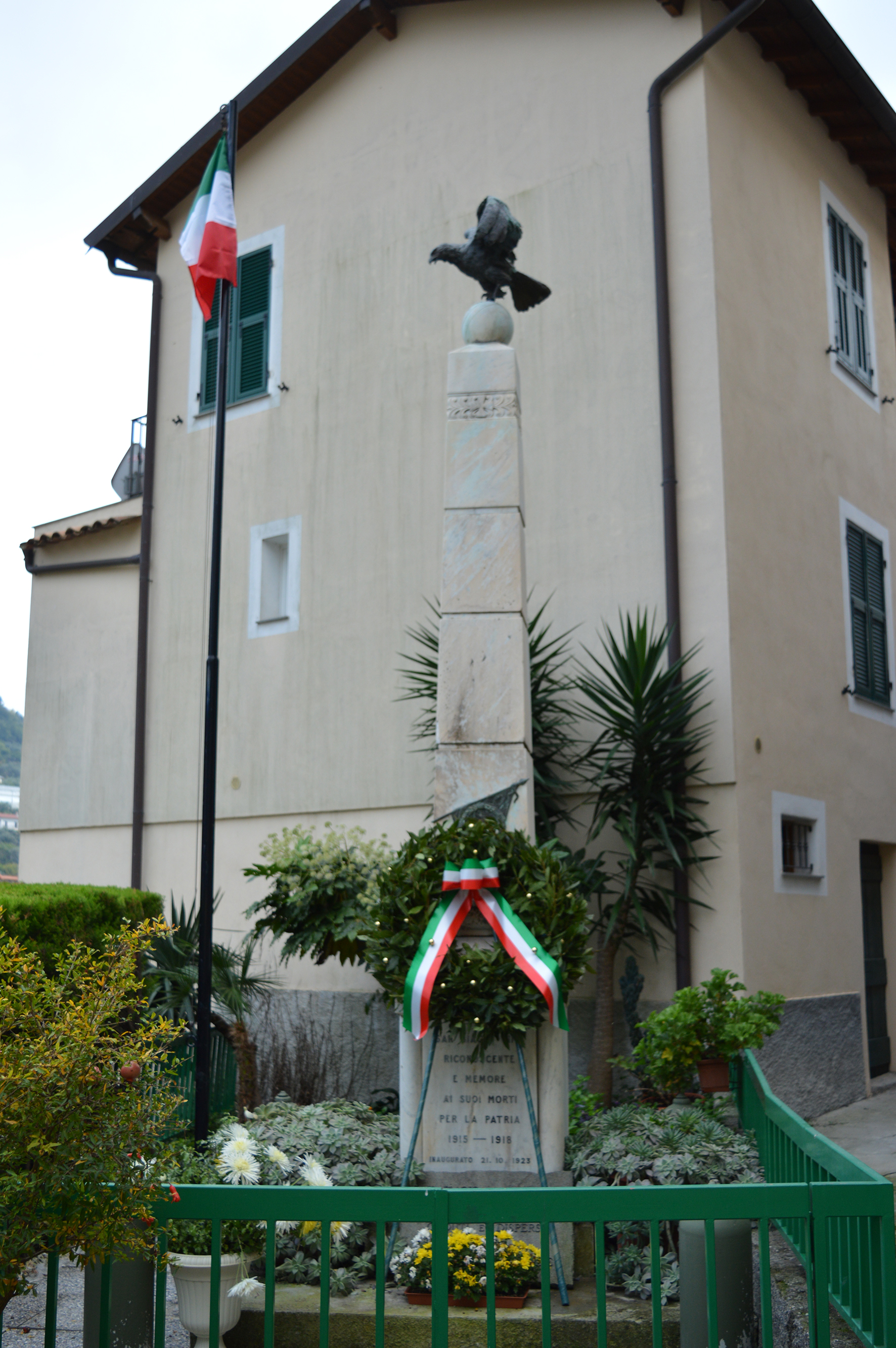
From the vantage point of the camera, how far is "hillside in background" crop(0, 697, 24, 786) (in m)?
40.9

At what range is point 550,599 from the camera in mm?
9539

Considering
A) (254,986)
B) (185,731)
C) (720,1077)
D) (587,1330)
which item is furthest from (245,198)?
(587,1330)

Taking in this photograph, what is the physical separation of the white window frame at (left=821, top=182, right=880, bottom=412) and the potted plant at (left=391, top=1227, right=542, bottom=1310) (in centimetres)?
851

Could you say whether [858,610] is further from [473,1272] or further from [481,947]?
[473,1272]

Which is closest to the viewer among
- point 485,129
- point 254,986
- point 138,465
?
point 254,986

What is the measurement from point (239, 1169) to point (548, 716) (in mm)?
4613

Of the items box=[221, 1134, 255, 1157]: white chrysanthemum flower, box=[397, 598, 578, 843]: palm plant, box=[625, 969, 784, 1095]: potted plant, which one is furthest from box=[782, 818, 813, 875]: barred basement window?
box=[221, 1134, 255, 1157]: white chrysanthemum flower

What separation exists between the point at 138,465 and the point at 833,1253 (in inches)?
506

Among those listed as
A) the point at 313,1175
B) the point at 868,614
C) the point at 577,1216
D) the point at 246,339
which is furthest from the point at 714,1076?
the point at 246,339

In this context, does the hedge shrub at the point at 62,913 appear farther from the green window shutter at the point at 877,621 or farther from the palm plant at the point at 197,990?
the green window shutter at the point at 877,621

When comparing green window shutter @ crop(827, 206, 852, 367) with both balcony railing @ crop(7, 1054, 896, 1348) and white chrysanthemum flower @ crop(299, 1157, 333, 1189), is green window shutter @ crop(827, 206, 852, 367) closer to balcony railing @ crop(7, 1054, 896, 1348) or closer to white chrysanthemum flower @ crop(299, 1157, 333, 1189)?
white chrysanthemum flower @ crop(299, 1157, 333, 1189)

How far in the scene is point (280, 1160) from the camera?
5.57 m

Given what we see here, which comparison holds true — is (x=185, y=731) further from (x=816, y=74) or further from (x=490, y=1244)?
(x=490, y=1244)

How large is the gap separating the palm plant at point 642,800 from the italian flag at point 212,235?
11.1 ft
